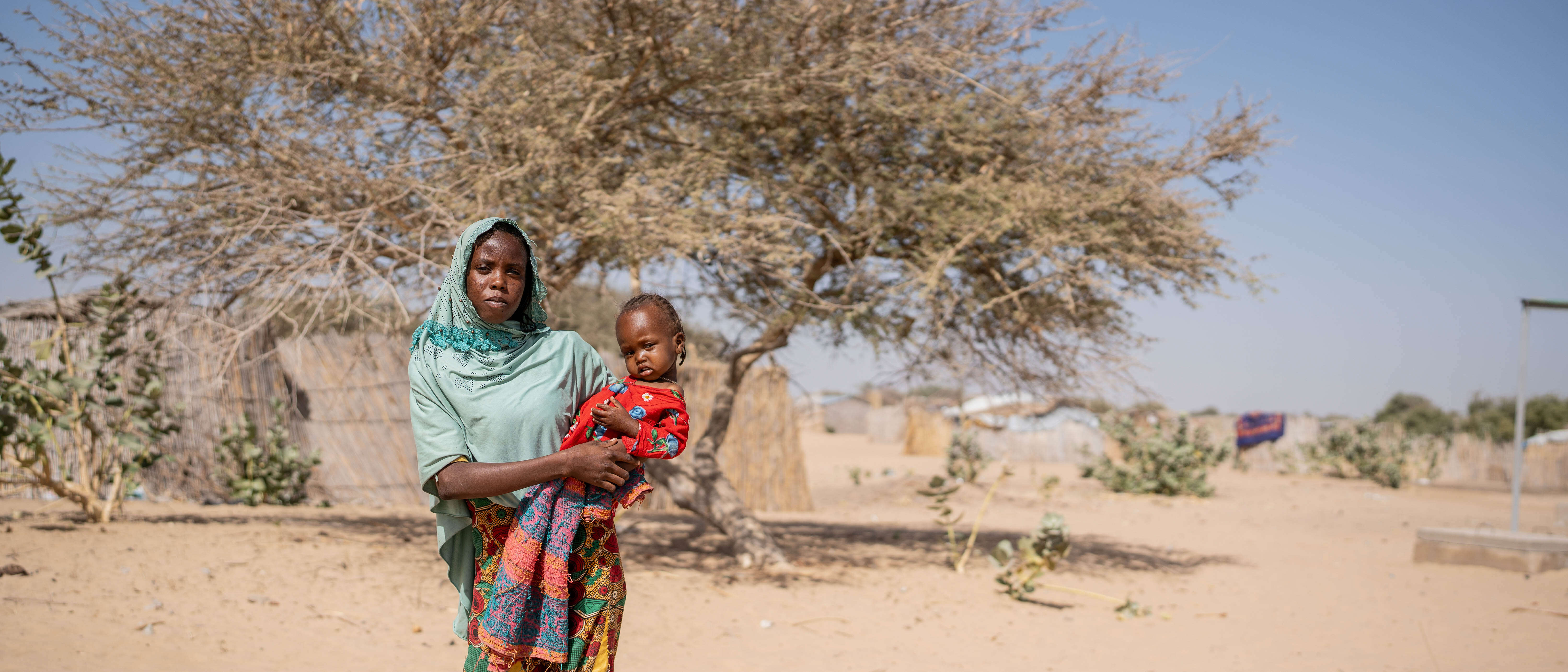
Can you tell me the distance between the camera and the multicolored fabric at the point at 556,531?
6.67ft

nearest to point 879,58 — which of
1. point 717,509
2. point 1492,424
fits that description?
point 717,509

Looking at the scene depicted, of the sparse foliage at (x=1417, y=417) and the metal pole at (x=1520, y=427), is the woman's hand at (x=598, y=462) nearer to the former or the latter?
the metal pole at (x=1520, y=427)

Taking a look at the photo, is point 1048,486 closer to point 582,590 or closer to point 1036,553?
point 1036,553

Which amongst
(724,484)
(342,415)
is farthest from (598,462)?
(342,415)

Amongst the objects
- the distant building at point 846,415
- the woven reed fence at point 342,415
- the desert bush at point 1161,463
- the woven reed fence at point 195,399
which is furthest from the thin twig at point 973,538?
the distant building at point 846,415

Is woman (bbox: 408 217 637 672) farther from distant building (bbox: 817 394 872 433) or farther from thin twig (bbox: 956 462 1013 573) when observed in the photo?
distant building (bbox: 817 394 872 433)

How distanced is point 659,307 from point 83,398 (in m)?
6.15

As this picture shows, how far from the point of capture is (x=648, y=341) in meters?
2.06

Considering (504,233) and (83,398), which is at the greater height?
(504,233)

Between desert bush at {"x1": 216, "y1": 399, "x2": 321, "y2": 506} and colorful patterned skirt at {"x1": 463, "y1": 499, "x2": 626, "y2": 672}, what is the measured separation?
24.9 ft

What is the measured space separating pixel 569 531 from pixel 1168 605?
6185 millimetres

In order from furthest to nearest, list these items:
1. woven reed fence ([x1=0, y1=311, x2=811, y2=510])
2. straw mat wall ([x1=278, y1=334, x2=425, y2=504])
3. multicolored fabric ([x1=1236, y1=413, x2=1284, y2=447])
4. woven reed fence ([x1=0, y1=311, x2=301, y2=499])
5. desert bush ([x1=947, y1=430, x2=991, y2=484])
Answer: multicolored fabric ([x1=1236, y1=413, x2=1284, y2=447]) < desert bush ([x1=947, y1=430, x2=991, y2=484]) < straw mat wall ([x1=278, y1=334, x2=425, y2=504]) < woven reed fence ([x1=0, y1=311, x2=811, y2=510]) < woven reed fence ([x1=0, y1=311, x2=301, y2=499])

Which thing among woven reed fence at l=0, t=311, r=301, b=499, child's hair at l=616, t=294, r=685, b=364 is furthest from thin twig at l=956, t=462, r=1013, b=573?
woven reed fence at l=0, t=311, r=301, b=499

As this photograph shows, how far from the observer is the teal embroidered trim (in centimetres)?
215
